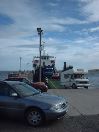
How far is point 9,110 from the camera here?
451 inches

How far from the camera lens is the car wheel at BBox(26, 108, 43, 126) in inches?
438

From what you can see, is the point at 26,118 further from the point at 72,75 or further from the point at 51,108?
the point at 72,75

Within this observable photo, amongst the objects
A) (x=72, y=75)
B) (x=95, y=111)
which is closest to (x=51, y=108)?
(x=95, y=111)

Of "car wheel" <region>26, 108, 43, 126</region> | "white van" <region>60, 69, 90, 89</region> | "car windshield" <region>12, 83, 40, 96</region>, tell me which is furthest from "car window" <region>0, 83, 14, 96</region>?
"white van" <region>60, 69, 90, 89</region>

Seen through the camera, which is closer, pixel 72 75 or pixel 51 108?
pixel 51 108

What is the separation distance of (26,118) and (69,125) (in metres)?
1.49

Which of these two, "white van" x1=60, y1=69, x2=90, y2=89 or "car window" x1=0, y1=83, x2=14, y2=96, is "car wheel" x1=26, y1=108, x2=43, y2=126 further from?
"white van" x1=60, y1=69, x2=90, y2=89

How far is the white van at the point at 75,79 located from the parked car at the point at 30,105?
27.7m

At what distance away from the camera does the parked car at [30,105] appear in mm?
11062

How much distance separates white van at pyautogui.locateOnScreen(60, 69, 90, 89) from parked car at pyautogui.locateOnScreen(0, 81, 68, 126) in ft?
90.7

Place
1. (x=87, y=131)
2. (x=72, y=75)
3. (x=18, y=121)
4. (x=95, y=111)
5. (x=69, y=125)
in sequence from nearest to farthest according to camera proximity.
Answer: (x=87, y=131)
(x=69, y=125)
(x=18, y=121)
(x=95, y=111)
(x=72, y=75)

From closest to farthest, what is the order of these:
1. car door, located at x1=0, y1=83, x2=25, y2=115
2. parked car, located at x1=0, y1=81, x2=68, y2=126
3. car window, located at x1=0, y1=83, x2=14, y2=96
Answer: parked car, located at x1=0, y1=81, x2=68, y2=126, car door, located at x1=0, y1=83, x2=25, y2=115, car window, located at x1=0, y1=83, x2=14, y2=96

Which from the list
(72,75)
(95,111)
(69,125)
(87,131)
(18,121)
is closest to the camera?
(87,131)

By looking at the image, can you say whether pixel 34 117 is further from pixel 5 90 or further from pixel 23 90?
pixel 5 90
